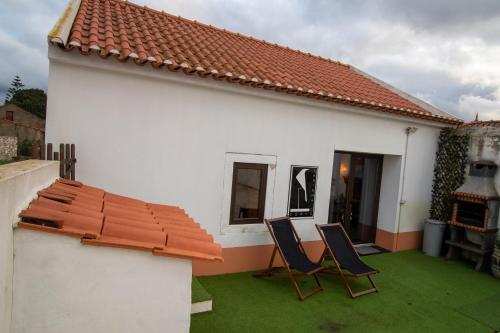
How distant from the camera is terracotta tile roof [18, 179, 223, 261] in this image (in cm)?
255

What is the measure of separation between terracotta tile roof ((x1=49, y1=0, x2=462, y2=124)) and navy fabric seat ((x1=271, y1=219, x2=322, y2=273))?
2.81 m

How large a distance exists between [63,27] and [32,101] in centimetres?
7528

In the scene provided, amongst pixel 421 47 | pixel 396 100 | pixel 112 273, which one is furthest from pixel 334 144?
pixel 421 47

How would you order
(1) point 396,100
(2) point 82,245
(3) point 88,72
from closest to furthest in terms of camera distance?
(2) point 82,245
(3) point 88,72
(1) point 396,100

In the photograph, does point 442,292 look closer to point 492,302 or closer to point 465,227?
point 492,302

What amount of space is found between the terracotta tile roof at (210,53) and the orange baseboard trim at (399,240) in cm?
341

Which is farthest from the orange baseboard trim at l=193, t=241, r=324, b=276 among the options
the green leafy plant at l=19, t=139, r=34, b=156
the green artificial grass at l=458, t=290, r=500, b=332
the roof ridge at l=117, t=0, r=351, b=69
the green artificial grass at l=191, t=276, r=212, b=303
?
the green leafy plant at l=19, t=139, r=34, b=156

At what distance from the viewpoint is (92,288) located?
2578 mm

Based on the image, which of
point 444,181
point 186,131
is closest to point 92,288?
point 186,131

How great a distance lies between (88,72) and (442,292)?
8.00 m

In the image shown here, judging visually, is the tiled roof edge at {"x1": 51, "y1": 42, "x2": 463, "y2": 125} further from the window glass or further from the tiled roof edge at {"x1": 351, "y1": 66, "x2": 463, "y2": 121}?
the window glass

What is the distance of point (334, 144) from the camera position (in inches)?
322

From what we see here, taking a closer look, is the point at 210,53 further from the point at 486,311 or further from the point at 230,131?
the point at 486,311

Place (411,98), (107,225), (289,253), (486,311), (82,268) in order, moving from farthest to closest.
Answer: (411,98), (289,253), (486,311), (107,225), (82,268)
